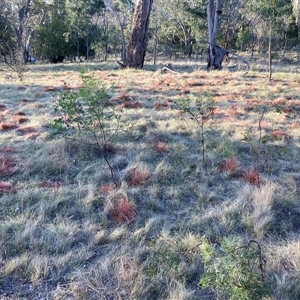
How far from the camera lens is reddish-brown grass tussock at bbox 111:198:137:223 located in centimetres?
320

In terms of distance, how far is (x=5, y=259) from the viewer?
261 centimetres

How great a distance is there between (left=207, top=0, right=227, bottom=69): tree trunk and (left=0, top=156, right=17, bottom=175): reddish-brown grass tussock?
1298cm

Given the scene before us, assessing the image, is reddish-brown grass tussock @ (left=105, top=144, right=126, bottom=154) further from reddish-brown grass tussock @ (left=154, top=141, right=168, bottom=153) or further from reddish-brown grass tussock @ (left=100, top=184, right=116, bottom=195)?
reddish-brown grass tussock @ (left=100, top=184, right=116, bottom=195)

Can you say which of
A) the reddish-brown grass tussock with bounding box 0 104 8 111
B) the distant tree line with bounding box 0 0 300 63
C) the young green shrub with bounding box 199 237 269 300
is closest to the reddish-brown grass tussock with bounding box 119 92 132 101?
the reddish-brown grass tussock with bounding box 0 104 8 111

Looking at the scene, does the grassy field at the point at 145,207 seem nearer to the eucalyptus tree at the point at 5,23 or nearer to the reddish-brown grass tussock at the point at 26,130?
the reddish-brown grass tussock at the point at 26,130

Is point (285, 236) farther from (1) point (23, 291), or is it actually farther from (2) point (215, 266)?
(1) point (23, 291)

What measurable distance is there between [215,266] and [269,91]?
8084 mm

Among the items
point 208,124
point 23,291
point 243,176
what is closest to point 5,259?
point 23,291

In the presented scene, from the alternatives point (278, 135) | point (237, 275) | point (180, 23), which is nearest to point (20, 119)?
point (278, 135)

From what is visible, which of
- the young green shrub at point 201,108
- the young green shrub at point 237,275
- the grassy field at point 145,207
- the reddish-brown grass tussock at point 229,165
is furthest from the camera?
the young green shrub at point 201,108

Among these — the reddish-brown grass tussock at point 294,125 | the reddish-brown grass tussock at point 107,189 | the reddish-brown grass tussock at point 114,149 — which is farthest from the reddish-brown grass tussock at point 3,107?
the reddish-brown grass tussock at point 294,125

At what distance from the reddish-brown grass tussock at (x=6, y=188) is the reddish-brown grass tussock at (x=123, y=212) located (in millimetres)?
1187

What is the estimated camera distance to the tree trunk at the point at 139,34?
570 inches

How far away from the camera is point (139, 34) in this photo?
49.4 feet
